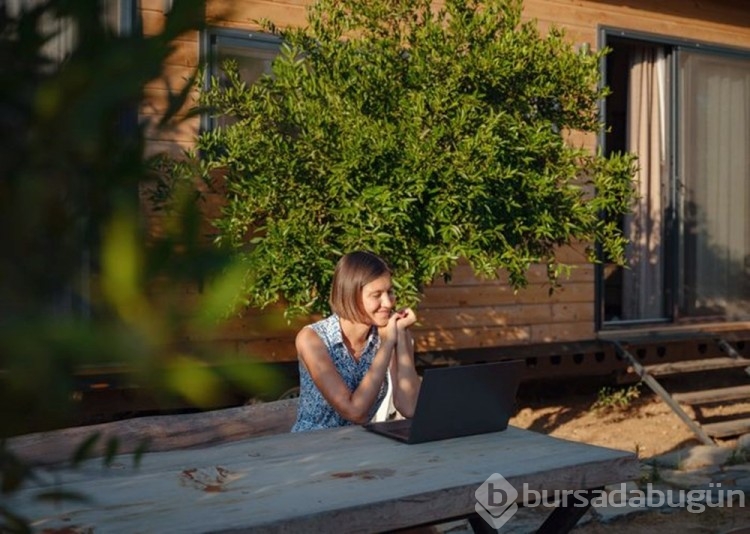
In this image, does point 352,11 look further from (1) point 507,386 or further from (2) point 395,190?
(1) point 507,386

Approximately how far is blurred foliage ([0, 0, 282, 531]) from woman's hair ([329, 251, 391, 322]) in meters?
3.22

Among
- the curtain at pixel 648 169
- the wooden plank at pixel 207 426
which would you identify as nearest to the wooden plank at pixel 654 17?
the curtain at pixel 648 169

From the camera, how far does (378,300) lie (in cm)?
403

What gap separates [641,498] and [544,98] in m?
2.29

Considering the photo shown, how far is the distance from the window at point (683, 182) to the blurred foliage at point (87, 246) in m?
8.46

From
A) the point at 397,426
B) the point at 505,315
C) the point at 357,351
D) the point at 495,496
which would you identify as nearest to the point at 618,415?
the point at 505,315

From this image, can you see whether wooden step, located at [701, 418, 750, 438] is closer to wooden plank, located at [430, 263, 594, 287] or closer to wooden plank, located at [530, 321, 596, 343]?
wooden plank, located at [530, 321, 596, 343]

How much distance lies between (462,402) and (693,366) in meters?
5.38

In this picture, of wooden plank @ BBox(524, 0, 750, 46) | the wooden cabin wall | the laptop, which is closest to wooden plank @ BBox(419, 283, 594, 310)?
the wooden cabin wall

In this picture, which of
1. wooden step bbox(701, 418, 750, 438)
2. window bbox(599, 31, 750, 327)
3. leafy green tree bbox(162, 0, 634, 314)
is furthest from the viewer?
window bbox(599, 31, 750, 327)

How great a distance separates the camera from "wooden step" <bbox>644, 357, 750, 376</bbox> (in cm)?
798

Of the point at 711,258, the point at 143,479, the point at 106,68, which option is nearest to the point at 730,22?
the point at 711,258

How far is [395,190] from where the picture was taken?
5.56 metres

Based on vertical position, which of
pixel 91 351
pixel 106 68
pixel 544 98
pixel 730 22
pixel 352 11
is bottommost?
pixel 91 351
